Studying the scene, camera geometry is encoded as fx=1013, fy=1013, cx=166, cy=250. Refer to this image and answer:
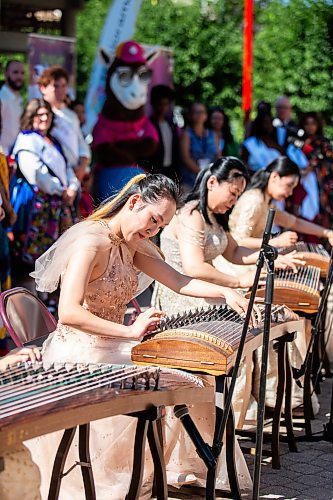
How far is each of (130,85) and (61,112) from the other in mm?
2209

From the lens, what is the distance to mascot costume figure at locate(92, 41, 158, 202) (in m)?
9.76

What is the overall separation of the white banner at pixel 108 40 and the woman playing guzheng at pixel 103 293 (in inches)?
269

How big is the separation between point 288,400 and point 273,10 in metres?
12.6

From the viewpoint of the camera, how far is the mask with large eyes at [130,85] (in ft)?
32.9

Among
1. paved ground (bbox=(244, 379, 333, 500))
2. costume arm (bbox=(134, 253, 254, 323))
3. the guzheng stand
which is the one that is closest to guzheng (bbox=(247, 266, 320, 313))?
→ paved ground (bbox=(244, 379, 333, 500))

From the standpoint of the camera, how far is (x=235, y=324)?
4.05 m

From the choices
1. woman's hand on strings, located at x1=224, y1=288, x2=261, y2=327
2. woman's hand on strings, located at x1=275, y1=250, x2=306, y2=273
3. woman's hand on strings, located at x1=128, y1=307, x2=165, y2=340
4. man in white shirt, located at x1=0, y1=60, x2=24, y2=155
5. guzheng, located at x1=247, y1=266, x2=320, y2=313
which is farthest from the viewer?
man in white shirt, located at x1=0, y1=60, x2=24, y2=155

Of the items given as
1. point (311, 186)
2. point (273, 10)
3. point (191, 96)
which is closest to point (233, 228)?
point (311, 186)

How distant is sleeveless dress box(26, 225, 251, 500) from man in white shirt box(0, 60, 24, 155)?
16.9ft

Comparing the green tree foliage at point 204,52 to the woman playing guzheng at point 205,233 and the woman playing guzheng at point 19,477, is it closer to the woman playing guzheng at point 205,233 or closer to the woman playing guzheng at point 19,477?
the woman playing guzheng at point 205,233

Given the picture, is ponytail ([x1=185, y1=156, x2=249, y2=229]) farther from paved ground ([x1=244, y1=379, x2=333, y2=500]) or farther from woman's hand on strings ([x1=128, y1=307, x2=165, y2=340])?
woman's hand on strings ([x1=128, y1=307, x2=165, y2=340])

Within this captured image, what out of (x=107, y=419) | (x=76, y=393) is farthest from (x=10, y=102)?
(x=76, y=393)

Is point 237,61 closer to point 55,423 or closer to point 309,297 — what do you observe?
point 309,297

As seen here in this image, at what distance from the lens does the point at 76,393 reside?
115 inches
